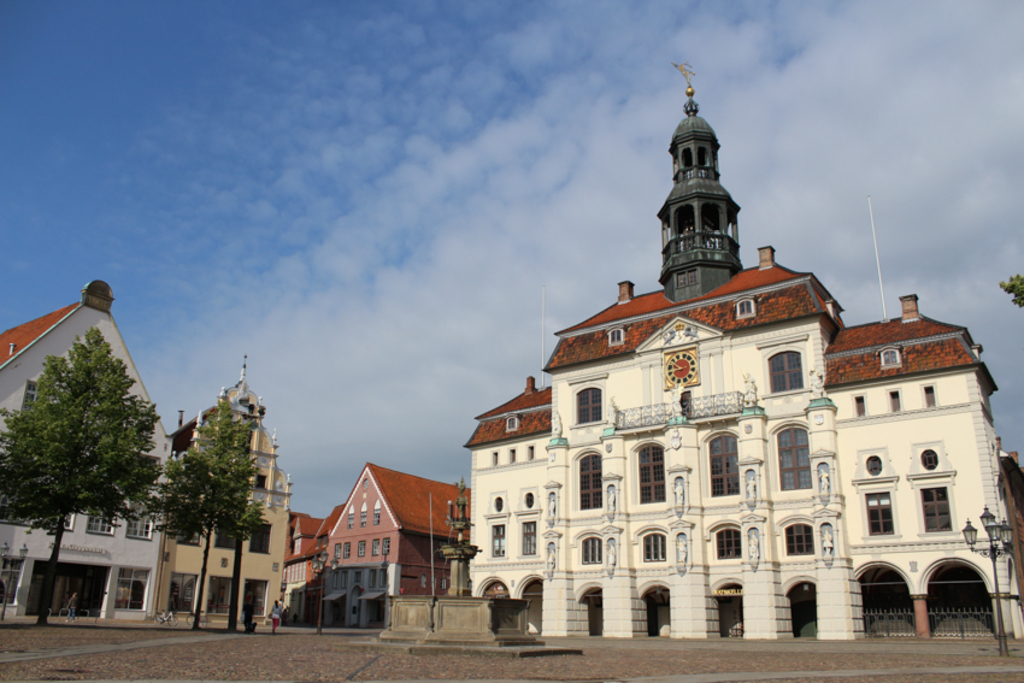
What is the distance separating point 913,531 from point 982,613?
4.26 metres

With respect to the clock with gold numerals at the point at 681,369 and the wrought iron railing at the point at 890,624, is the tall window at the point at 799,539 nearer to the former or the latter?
the wrought iron railing at the point at 890,624

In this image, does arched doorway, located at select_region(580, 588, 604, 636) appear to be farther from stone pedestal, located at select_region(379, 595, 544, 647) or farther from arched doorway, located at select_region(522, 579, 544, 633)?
stone pedestal, located at select_region(379, 595, 544, 647)

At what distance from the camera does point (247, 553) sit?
170 feet

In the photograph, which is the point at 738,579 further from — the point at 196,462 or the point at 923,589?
the point at 196,462

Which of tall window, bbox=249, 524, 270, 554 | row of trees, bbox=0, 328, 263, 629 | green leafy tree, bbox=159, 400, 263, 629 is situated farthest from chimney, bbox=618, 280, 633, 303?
tall window, bbox=249, 524, 270, 554

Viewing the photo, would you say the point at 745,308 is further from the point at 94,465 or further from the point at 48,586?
the point at 48,586

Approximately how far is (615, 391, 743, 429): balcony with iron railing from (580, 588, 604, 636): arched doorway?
382 inches

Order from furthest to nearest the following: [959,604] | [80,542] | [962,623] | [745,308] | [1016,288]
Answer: [80,542] → [745,308] → [959,604] → [962,623] → [1016,288]

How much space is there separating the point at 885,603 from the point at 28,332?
50.7 m

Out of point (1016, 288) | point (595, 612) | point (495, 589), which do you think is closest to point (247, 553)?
point (495, 589)

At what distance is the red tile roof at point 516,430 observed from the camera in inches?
1921

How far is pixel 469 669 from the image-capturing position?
53.6ft

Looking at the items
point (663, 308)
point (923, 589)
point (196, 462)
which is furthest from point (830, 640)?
point (196, 462)

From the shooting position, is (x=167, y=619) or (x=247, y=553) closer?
(x=167, y=619)
